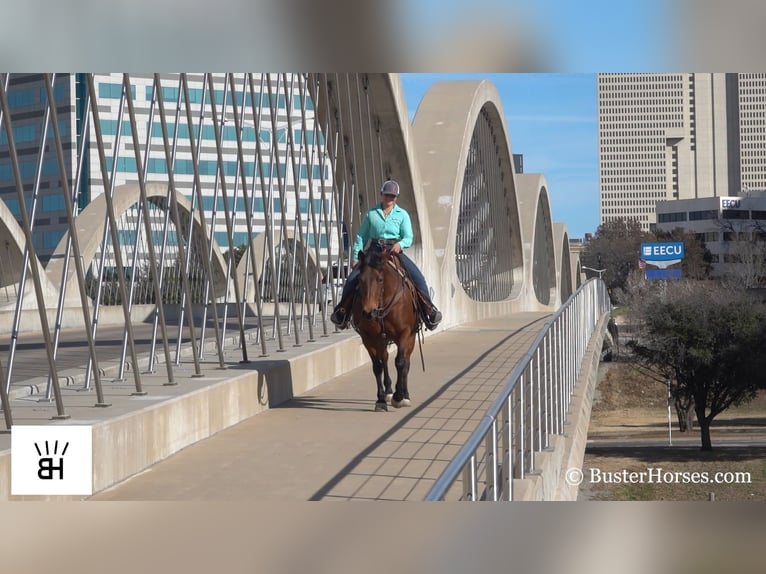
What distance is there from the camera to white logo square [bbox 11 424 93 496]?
5.35 meters


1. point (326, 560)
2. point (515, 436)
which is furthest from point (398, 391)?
point (326, 560)

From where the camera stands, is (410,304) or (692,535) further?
(410,304)

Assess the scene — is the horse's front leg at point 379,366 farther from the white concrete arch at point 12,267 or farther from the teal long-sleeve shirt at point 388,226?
the white concrete arch at point 12,267

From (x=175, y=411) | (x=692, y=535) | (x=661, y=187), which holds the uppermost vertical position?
(x=661, y=187)

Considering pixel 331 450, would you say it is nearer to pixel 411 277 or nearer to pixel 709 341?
pixel 411 277

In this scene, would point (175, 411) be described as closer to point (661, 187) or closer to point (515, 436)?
point (515, 436)

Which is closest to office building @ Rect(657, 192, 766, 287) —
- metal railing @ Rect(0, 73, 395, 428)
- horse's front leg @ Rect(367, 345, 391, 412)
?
horse's front leg @ Rect(367, 345, 391, 412)

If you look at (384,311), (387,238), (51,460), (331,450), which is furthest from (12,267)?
(51,460)

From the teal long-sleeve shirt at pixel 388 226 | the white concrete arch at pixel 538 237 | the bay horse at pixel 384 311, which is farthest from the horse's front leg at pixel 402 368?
the white concrete arch at pixel 538 237

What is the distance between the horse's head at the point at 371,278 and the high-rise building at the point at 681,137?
8.56ft

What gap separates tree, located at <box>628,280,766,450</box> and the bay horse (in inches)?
80.2

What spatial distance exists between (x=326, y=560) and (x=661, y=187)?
614 centimetres

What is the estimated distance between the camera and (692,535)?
5844 millimetres

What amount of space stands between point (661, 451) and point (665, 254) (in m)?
1.51
